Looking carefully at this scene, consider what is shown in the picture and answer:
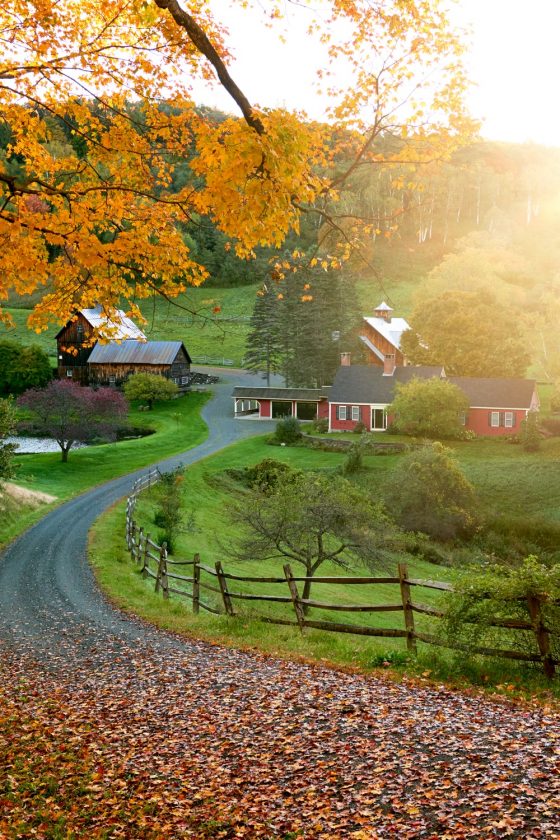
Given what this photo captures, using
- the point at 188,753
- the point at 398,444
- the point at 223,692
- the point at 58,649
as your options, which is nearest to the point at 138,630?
the point at 58,649

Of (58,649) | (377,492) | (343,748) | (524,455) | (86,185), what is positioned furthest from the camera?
(524,455)

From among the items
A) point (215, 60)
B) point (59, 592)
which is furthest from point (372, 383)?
point (215, 60)

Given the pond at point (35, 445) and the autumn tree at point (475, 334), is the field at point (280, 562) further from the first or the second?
the autumn tree at point (475, 334)

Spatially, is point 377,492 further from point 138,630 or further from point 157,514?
point 138,630

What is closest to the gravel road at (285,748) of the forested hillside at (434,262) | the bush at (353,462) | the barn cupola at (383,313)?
the bush at (353,462)

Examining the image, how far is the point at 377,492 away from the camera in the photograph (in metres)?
46.5

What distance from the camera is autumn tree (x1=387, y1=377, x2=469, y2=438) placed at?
57375mm

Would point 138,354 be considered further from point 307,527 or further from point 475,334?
point 307,527

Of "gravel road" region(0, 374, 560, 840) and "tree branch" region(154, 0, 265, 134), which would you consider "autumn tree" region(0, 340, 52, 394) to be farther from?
"tree branch" region(154, 0, 265, 134)

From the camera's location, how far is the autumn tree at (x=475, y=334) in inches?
2680

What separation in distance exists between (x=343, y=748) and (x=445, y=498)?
36.7 metres

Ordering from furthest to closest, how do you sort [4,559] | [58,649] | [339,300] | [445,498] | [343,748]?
[339,300] < [445,498] < [4,559] < [58,649] < [343,748]

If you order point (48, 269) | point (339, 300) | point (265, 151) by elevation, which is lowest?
point (48, 269)

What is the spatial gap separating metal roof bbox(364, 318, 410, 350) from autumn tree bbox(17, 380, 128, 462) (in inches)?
1416
